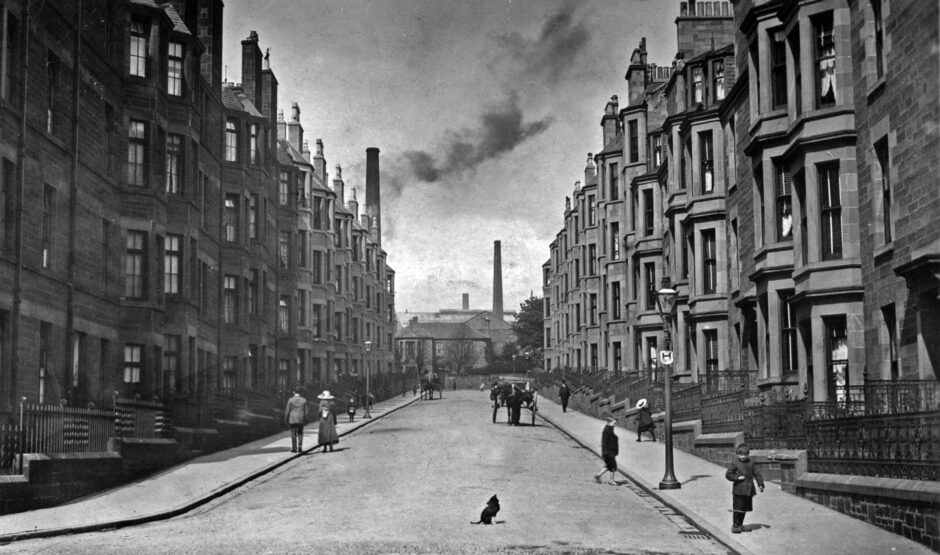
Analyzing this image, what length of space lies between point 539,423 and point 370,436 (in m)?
10.0

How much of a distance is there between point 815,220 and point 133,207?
18.2 m

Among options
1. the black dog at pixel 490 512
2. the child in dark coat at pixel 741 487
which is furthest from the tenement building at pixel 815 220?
the black dog at pixel 490 512

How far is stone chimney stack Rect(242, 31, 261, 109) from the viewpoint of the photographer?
46.4 meters

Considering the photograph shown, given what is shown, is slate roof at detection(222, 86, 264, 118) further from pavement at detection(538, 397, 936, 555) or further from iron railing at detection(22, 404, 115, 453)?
pavement at detection(538, 397, 936, 555)

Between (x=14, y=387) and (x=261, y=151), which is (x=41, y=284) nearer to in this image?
(x=14, y=387)

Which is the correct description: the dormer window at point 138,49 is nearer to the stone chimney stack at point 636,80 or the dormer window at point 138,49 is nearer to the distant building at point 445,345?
the stone chimney stack at point 636,80

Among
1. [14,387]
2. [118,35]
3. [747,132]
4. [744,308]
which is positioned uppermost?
[118,35]

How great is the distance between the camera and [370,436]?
3703 cm

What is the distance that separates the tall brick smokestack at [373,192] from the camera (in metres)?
94.9

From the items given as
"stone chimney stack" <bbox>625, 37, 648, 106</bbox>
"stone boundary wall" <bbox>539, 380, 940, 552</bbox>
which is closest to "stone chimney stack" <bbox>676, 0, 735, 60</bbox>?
"stone chimney stack" <bbox>625, 37, 648, 106</bbox>

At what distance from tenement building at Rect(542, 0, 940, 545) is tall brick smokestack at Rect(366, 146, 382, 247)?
51.4 m

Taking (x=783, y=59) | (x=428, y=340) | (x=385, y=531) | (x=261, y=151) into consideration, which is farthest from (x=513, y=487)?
(x=428, y=340)

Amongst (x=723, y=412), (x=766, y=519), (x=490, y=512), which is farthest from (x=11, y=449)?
(x=723, y=412)

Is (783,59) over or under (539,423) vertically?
over
